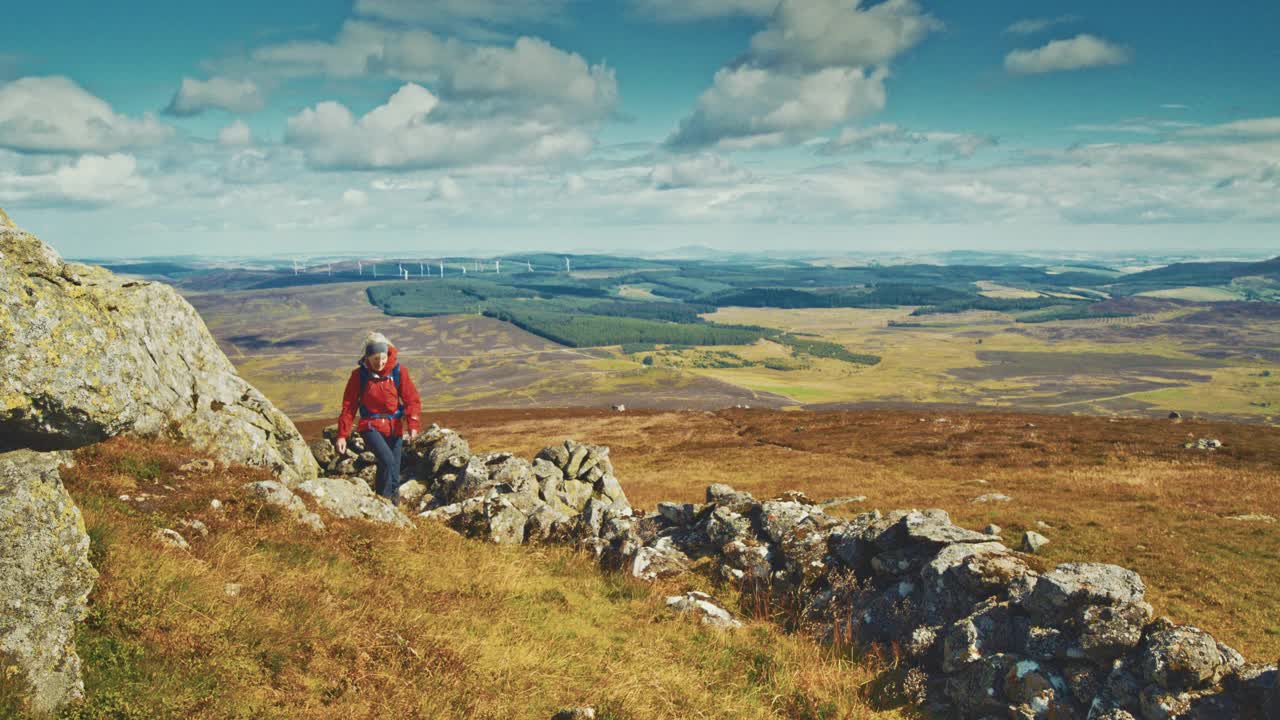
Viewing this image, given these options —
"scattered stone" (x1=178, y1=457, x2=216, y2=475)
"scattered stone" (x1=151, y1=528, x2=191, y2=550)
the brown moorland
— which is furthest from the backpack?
the brown moorland

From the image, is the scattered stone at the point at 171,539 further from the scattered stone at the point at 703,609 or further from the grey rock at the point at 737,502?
the grey rock at the point at 737,502

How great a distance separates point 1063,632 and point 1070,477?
1147 inches

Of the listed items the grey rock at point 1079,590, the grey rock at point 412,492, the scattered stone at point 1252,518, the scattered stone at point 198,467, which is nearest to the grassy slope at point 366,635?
the scattered stone at point 198,467

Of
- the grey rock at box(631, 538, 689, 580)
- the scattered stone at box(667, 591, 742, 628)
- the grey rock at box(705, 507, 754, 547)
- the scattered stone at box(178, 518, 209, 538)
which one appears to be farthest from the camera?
the grey rock at box(705, 507, 754, 547)

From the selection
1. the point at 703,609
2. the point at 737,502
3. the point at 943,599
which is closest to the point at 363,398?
the point at 703,609

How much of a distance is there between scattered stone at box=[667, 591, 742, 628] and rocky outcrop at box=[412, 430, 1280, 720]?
46 millimetres

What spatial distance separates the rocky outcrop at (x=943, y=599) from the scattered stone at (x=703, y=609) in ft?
0.15

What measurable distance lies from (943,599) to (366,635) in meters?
10.3

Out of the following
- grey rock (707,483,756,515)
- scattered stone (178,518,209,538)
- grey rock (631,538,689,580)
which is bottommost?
grey rock (631,538,689,580)

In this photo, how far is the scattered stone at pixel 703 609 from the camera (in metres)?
12.5

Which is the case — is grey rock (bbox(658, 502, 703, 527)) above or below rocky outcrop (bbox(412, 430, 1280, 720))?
below

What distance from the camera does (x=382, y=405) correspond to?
17.4m

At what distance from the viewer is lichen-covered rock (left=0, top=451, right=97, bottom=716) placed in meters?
6.06

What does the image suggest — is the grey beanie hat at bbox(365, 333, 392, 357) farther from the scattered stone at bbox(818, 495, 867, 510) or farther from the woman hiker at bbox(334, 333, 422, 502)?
the scattered stone at bbox(818, 495, 867, 510)
